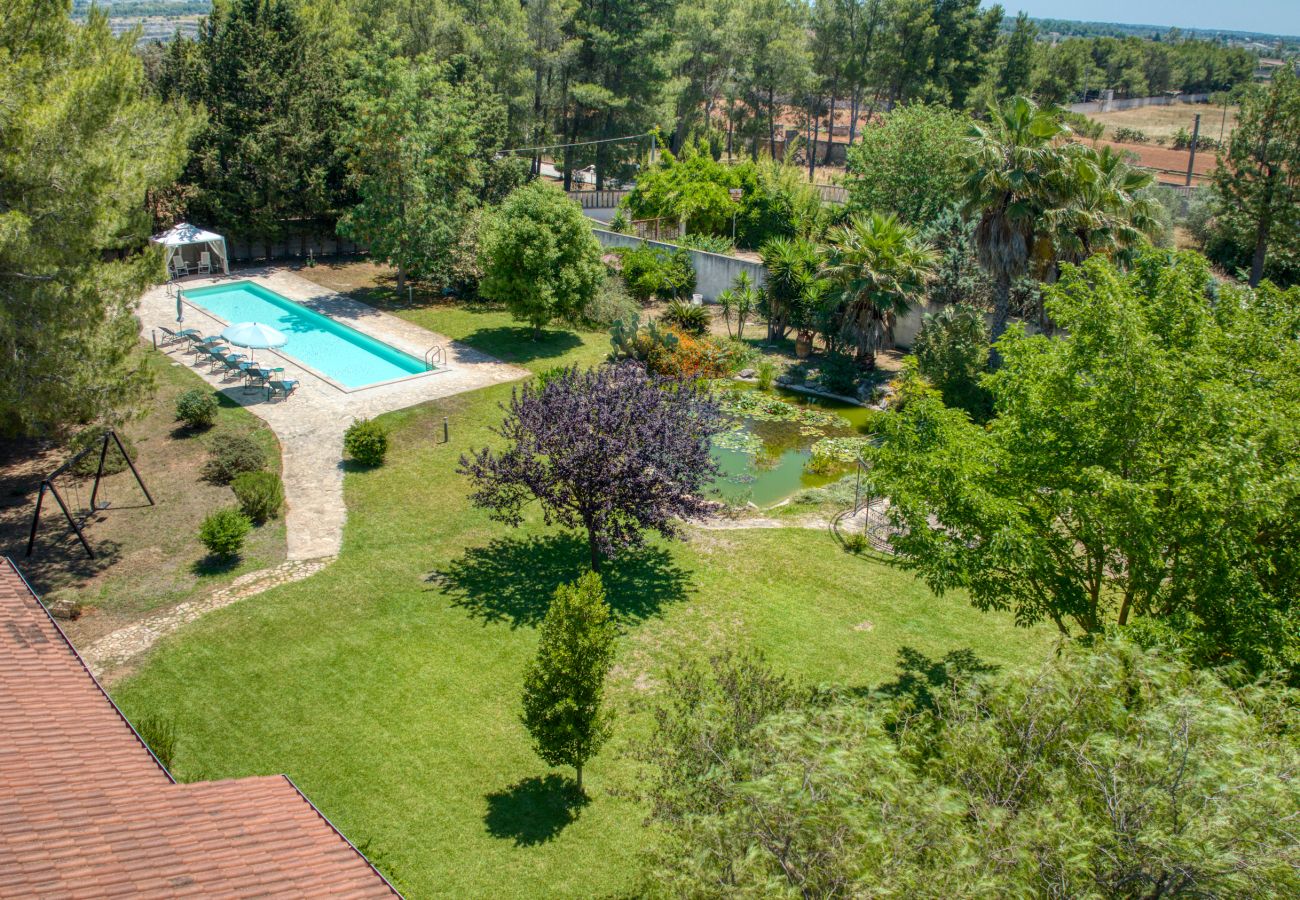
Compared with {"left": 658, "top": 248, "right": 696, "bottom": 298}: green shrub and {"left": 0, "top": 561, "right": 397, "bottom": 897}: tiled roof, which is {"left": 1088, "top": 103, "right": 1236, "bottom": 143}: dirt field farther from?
{"left": 0, "top": 561, "right": 397, "bottom": 897}: tiled roof

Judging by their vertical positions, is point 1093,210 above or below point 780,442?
above

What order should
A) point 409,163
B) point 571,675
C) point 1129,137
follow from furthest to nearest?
point 1129,137
point 409,163
point 571,675

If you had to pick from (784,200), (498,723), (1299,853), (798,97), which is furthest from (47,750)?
(798,97)

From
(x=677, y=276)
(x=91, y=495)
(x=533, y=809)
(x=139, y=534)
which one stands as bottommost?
(x=533, y=809)

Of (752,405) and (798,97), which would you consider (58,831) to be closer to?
(752,405)

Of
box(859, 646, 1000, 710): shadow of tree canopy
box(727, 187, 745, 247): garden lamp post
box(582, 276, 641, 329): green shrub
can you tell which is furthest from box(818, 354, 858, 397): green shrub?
box(727, 187, 745, 247): garden lamp post

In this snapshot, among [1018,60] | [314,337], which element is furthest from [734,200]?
[1018,60]

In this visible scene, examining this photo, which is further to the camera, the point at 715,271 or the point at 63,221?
the point at 715,271

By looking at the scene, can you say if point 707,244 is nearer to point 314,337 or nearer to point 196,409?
point 314,337

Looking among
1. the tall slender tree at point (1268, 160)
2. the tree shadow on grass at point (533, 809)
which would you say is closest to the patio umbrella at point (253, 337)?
the tree shadow on grass at point (533, 809)
